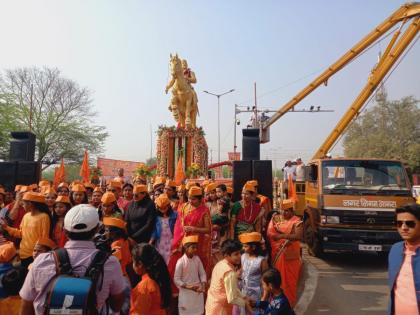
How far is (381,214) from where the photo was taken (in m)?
7.16

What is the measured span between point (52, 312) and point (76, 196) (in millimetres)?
3723

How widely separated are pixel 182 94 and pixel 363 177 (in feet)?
47.3

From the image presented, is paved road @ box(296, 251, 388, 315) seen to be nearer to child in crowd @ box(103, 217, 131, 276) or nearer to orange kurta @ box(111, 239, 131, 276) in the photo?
orange kurta @ box(111, 239, 131, 276)

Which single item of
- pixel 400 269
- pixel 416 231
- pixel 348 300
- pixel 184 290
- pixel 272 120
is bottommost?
pixel 348 300

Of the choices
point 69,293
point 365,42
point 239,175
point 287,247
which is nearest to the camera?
point 69,293

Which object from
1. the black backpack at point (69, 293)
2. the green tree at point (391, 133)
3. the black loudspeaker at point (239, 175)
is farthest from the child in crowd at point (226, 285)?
the green tree at point (391, 133)

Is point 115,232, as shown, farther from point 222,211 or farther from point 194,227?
point 222,211

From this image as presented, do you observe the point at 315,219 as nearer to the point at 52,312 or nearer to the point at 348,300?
the point at 348,300

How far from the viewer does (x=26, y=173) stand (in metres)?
8.49

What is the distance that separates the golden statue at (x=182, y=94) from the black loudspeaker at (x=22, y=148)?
12.0 metres

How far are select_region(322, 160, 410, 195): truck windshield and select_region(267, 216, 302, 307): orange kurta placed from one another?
119 inches

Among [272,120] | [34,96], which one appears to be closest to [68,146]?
[34,96]

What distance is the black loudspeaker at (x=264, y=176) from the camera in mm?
7723

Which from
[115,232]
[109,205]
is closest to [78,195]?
[109,205]
